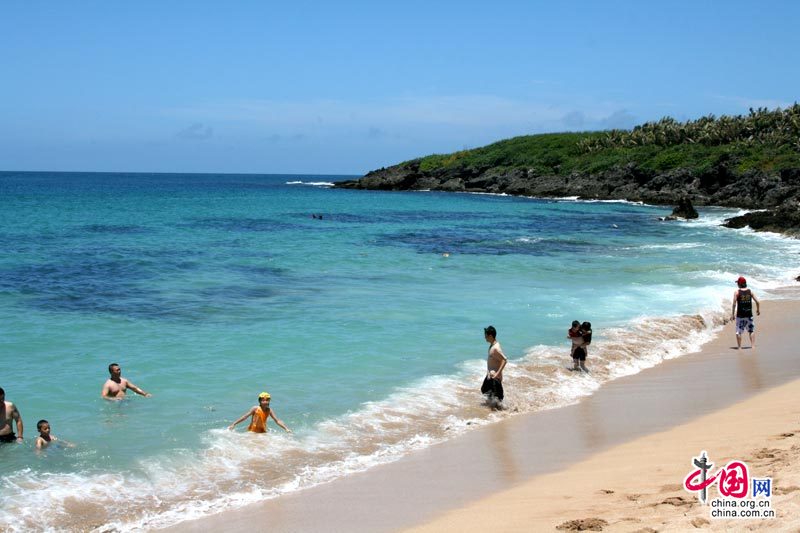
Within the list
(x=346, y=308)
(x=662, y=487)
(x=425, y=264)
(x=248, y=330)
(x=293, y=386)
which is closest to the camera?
(x=662, y=487)

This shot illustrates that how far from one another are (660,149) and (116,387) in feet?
264

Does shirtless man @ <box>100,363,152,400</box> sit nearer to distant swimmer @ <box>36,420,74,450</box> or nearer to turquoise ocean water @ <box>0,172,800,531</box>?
turquoise ocean water @ <box>0,172,800,531</box>

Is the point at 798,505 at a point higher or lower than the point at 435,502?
higher

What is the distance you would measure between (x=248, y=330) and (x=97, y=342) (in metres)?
3.09

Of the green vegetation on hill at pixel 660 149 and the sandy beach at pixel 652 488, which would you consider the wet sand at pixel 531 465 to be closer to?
the sandy beach at pixel 652 488

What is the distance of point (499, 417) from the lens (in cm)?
1162

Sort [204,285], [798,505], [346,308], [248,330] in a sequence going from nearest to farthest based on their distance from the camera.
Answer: [798,505], [248,330], [346,308], [204,285]

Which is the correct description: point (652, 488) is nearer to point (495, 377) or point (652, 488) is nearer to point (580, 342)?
point (495, 377)

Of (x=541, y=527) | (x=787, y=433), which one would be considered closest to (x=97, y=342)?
(x=541, y=527)

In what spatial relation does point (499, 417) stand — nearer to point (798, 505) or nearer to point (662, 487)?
point (662, 487)

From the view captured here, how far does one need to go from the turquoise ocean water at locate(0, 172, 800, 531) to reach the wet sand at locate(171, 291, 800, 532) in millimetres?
511

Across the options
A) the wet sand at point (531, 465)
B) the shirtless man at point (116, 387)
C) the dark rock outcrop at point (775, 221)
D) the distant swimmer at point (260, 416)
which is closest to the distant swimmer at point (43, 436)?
the shirtless man at point (116, 387)

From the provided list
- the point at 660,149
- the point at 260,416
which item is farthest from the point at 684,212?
the point at 260,416

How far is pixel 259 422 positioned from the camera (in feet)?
34.4
